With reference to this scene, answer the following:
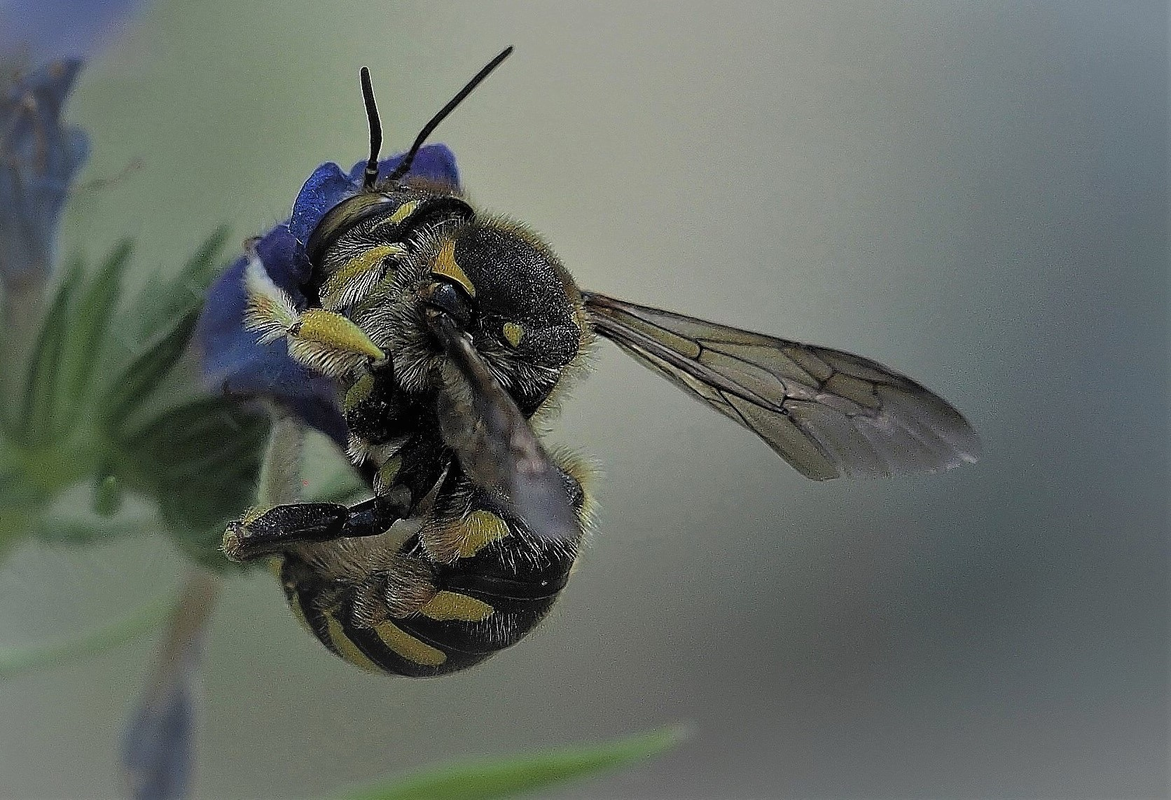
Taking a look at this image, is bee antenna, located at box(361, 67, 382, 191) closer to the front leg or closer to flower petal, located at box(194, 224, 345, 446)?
flower petal, located at box(194, 224, 345, 446)

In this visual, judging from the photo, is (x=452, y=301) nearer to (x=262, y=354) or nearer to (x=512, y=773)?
(x=262, y=354)

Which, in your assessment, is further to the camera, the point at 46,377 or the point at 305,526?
the point at 46,377

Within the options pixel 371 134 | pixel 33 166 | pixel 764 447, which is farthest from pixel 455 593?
pixel 764 447

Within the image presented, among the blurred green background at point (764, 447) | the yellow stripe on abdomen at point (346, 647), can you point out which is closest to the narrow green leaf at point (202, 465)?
the yellow stripe on abdomen at point (346, 647)

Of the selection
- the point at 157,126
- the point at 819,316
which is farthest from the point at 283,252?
the point at 819,316

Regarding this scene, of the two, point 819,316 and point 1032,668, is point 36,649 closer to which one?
point 819,316

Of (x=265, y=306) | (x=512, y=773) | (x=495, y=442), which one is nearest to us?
(x=495, y=442)
